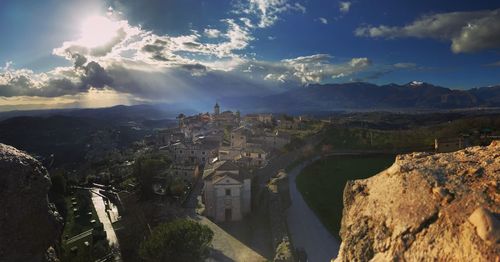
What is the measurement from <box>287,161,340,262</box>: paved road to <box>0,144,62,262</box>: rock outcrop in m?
16.7

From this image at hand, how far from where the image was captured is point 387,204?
4398 millimetres

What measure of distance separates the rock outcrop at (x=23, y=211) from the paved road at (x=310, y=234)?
16733mm

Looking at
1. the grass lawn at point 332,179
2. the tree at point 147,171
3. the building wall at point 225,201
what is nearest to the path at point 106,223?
the tree at point 147,171

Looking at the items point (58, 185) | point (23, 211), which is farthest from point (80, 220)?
point (23, 211)

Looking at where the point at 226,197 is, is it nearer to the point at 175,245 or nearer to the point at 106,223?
the point at 175,245

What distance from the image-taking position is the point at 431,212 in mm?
3760

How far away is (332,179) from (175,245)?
28.2m

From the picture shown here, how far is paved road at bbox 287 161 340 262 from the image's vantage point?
22.5 m

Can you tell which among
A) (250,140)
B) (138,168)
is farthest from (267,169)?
(138,168)

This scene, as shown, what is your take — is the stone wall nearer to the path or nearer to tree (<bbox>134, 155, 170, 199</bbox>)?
the path

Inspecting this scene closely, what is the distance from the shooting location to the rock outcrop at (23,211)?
26.9 ft

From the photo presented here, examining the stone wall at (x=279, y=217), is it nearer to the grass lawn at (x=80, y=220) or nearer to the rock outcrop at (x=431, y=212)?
the grass lawn at (x=80, y=220)

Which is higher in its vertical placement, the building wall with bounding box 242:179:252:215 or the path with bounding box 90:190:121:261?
the building wall with bounding box 242:179:252:215

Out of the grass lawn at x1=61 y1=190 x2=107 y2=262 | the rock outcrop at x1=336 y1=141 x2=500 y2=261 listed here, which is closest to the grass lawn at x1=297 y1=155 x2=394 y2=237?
the grass lawn at x1=61 y1=190 x2=107 y2=262
